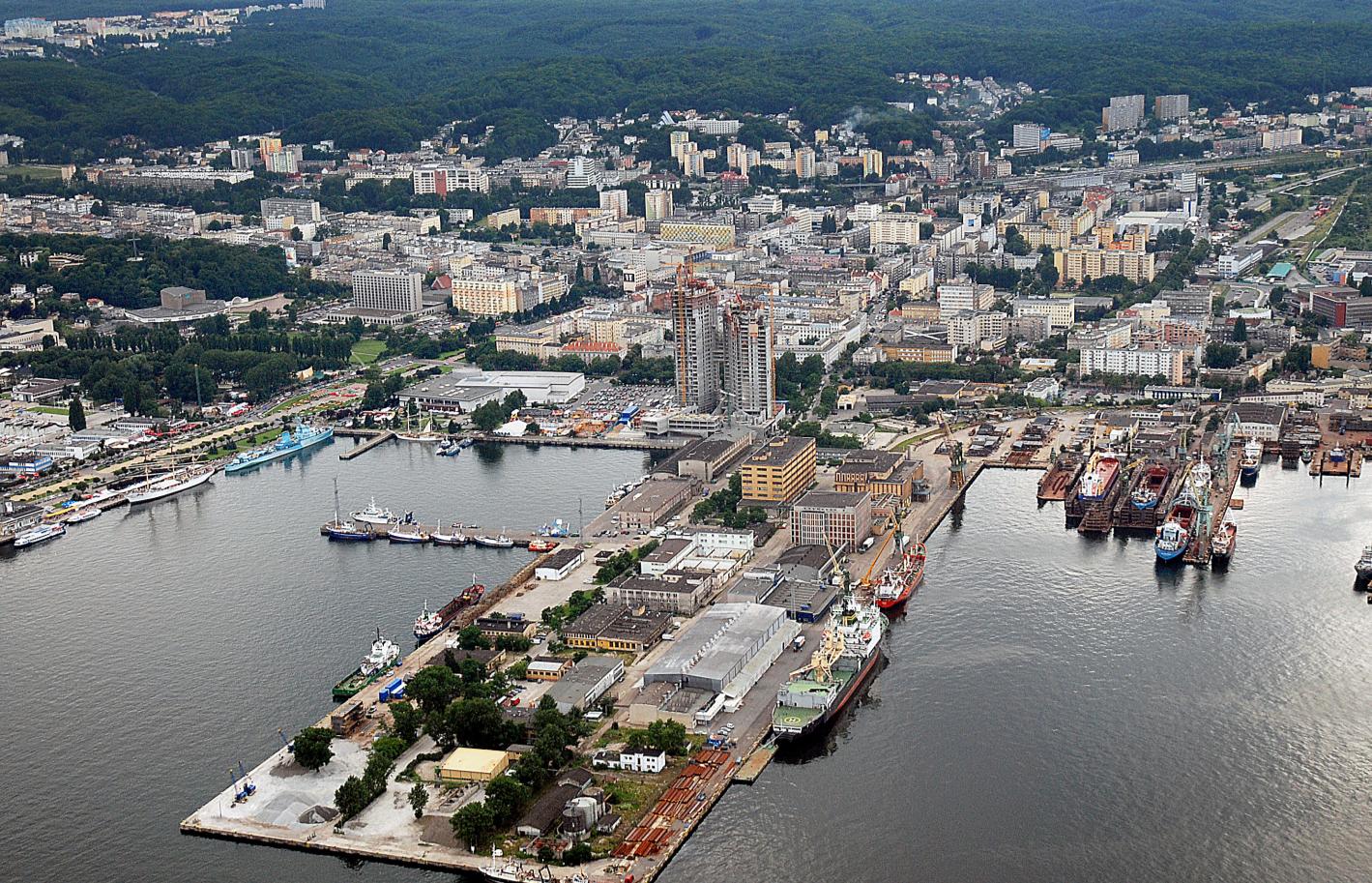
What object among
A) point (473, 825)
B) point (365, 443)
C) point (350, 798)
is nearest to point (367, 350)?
point (365, 443)

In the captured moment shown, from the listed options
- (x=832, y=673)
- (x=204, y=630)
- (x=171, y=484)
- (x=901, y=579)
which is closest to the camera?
(x=832, y=673)

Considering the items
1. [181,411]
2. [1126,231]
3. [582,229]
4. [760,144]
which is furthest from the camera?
[760,144]

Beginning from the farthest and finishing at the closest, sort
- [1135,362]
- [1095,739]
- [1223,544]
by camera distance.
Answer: [1135,362]
[1223,544]
[1095,739]

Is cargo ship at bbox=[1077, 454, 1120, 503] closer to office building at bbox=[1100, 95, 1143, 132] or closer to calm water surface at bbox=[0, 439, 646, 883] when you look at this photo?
calm water surface at bbox=[0, 439, 646, 883]

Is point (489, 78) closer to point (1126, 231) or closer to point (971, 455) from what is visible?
point (1126, 231)

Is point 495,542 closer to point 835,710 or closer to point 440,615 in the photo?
→ point 440,615

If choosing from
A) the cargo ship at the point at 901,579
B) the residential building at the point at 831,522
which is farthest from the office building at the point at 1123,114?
the cargo ship at the point at 901,579

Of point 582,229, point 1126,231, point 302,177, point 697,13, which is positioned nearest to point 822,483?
point 1126,231

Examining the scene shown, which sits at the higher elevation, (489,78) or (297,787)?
(489,78)
